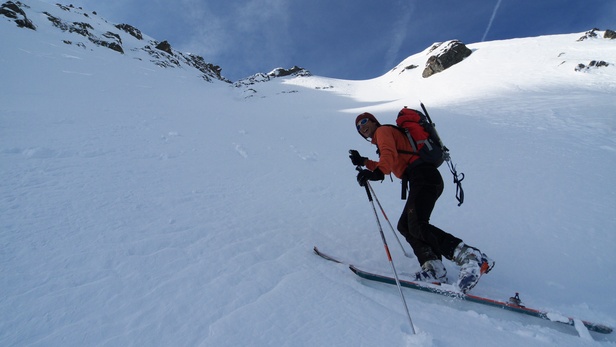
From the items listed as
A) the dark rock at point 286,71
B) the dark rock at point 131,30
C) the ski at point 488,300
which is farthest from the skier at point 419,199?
the dark rock at point 286,71

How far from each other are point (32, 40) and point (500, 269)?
30739 mm

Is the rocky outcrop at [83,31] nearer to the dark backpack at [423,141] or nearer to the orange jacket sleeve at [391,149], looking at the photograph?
the orange jacket sleeve at [391,149]

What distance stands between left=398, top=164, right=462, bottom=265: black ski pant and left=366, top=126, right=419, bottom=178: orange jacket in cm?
13

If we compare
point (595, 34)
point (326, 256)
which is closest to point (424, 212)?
point (326, 256)

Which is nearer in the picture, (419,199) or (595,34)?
(419,199)

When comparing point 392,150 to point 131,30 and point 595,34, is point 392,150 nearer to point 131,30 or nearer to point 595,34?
point 595,34

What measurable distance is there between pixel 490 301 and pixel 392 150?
6.06ft

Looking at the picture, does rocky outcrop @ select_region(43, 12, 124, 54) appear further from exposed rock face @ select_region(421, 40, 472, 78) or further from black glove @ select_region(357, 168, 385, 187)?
black glove @ select_region(357, 168, 385, 187)

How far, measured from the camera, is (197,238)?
374 cm

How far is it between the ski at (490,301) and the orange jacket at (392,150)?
1.22 metres

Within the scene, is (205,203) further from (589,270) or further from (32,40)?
(32,40)

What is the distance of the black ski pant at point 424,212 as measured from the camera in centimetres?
341

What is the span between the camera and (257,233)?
4.16m

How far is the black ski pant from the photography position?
3.41 m
